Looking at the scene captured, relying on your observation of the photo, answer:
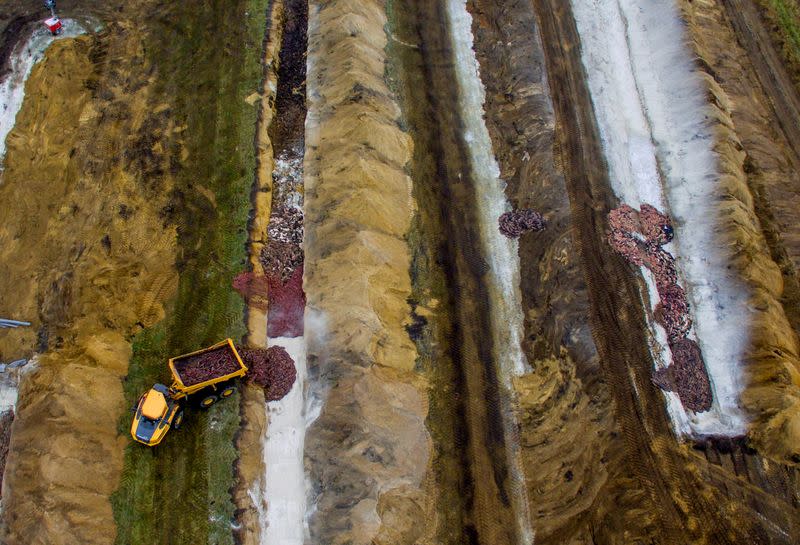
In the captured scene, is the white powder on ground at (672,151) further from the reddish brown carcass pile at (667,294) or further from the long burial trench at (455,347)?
the long burial trench at (455,347)

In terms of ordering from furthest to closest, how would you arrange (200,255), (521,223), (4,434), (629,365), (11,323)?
(521,223) → (200,255) → (629,365) → (11,323) → (4,434)

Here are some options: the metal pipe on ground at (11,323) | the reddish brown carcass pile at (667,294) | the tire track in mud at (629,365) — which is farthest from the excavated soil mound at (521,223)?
the metal pipe on ground at (11,323)

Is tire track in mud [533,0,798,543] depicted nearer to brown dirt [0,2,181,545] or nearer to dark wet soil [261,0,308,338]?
dark wet soil [261,0,308,338]

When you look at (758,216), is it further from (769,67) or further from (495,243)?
(495,243)

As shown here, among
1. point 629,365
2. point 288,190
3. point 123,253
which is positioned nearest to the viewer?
point 629,365

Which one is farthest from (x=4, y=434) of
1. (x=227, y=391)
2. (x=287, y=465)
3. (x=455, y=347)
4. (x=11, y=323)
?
(x=455, y=347)
